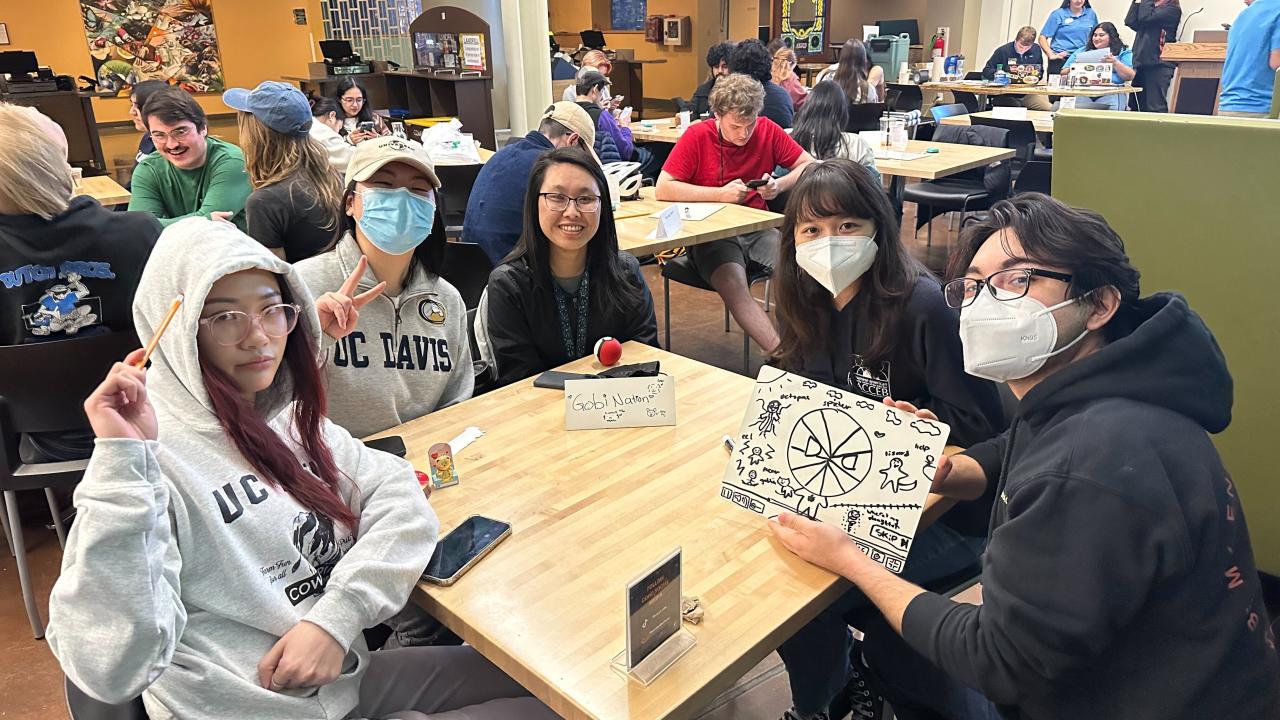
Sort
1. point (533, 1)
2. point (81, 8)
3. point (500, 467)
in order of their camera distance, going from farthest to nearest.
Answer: point (81, 8), point (533, 1), point (500, 467)

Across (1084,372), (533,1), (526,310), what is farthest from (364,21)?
(1084,372)

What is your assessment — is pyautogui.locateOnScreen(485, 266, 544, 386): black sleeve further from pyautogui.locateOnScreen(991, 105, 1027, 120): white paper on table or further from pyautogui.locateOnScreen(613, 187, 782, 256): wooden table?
pyautogui.locateOnScreen(991, 105, 1027, 120): white paper on table

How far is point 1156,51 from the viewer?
9.18m

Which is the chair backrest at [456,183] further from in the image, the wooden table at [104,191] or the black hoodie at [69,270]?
the black hoodie at [69,270]

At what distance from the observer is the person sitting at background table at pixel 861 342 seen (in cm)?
188

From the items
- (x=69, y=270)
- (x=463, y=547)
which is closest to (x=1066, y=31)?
(x=69, y=270)

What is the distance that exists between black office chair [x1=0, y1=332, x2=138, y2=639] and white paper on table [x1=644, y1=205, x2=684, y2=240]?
81.0 inches

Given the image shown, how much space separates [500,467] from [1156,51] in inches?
400

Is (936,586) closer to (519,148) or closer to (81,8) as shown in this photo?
(519,148)

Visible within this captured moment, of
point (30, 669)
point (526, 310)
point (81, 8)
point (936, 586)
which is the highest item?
point (81, 8)

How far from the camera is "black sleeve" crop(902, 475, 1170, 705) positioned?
107 centimetres

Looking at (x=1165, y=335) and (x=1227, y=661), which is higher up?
(x=1165, y=335)

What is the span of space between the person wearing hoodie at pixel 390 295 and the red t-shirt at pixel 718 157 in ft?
8.05

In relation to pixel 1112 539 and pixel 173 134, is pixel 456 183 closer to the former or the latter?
pixel 173 134
